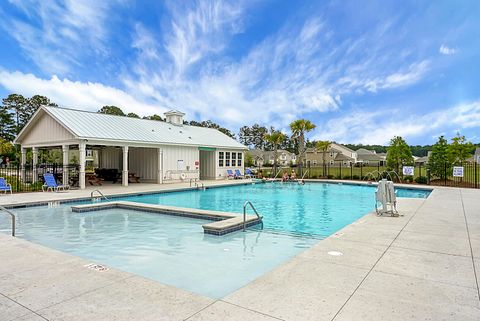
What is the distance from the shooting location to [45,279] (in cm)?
389

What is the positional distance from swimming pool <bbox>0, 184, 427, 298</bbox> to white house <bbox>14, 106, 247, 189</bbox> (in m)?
6.83

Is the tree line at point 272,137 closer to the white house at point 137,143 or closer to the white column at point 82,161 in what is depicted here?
the white house at point 137,143

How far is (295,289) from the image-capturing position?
11.5 ft

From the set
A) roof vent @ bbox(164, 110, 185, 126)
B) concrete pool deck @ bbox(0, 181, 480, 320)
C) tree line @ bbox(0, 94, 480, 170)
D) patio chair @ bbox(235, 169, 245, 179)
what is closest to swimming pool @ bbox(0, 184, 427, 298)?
concrete pool deck @ bbox(0, 181, 480, 320)

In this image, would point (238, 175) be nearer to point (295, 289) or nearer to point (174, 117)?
point (174, 117)

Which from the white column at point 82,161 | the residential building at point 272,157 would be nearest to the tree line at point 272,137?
the residential building at point 272,157

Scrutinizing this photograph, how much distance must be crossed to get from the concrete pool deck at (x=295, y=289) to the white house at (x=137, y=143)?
43.9 ft

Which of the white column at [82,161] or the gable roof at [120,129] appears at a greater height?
the gable roof at [120,129]

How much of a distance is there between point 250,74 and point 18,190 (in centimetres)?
1813

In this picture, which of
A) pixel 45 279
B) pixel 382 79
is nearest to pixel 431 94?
pixel 382 79

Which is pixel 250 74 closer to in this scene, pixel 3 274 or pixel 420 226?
pixel 420 226

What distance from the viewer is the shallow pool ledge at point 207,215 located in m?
7.59

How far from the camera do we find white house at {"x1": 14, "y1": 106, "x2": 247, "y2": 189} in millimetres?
17828

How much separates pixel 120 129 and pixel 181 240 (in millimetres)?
14675
